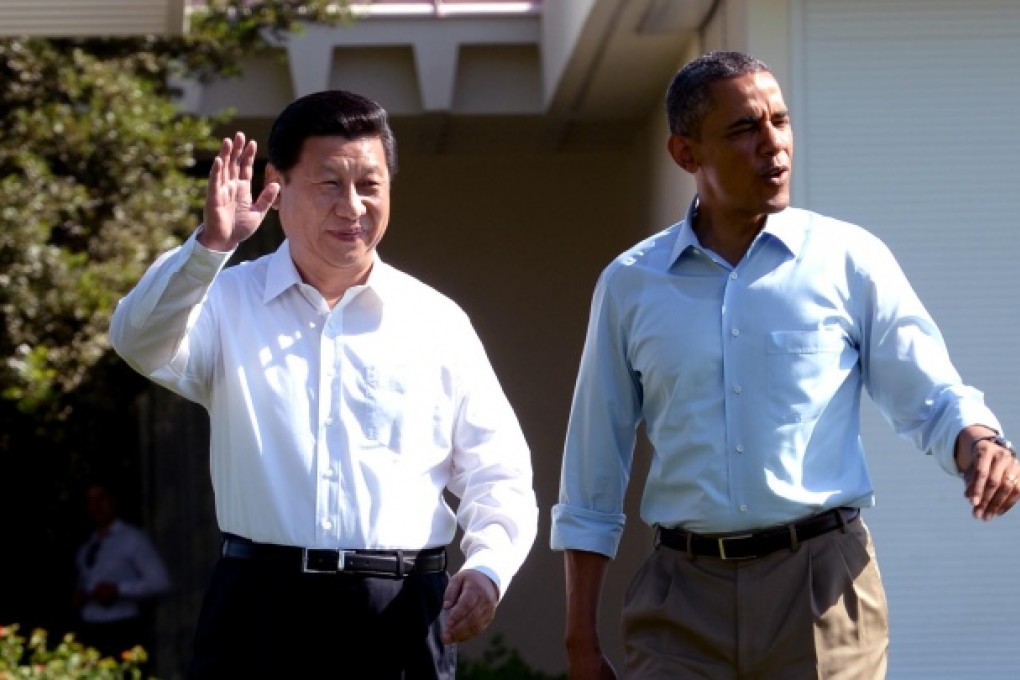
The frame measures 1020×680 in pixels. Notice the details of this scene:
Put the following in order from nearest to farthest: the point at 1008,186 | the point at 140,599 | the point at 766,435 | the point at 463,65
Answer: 1. the point at 766,435
2. the point at 1008,186
3. the point at 463,65
4. the point at 140,599

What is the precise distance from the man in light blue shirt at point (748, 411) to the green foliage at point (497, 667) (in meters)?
7.87

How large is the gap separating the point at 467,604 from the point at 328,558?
0.31 meters

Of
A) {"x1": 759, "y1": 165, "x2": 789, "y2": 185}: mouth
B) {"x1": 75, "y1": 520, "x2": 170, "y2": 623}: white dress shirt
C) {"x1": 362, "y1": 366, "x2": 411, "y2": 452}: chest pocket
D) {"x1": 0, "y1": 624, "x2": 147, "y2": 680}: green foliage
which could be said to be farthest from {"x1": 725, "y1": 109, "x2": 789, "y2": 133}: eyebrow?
{"x1": 75, "y1": 520, "x2": 170, "y2": 623}: white dress shirt

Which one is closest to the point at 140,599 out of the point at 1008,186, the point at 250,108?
the point at 250,108

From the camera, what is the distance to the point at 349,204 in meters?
4.16

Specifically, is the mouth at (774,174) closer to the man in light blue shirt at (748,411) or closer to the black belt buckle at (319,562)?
the man in light blue shirt at (748,411)

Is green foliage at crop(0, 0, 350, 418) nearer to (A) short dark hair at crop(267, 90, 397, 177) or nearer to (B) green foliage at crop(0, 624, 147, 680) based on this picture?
(B) green foliage at crop(0, 624, 147, 680)

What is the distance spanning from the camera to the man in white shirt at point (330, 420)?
158 inches

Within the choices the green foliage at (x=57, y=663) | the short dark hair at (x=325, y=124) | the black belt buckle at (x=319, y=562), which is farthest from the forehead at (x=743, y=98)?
the green foliage at (x=57, y=663)

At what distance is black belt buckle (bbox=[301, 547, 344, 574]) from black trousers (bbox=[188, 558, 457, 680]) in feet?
0.05

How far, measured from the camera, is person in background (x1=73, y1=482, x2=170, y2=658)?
41.1 ft

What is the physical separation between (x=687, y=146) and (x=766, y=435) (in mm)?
692

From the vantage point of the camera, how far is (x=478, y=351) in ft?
14.3

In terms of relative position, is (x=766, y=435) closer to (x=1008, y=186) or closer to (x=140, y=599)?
(x=1008, y=186)
